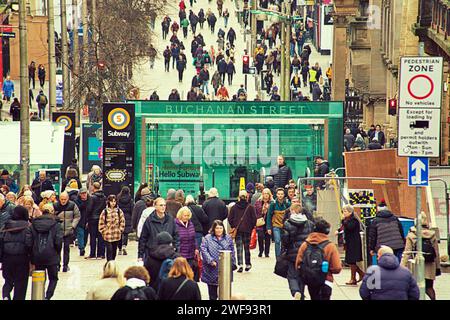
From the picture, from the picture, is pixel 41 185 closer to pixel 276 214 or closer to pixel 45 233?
pixel 276 214

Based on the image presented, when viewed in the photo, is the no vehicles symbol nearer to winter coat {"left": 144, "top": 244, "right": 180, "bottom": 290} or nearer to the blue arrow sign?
the blue arrow sign

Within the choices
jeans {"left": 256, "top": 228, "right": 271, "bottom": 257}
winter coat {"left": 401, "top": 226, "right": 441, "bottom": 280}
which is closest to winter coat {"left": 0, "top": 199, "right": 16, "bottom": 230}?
jeans {"left": 256, "top": 228, "right": 271, "bottom": 257}

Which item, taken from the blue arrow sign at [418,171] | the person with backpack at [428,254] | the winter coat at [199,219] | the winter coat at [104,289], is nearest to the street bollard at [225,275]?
the person with backpack at [428,254]

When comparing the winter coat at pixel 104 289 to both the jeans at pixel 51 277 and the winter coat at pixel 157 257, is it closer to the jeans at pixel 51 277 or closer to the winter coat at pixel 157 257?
the winter coat at pixel 157 257

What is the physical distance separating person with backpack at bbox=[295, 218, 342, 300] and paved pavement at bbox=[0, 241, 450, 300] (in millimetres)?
2545

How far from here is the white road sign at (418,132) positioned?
719 inches

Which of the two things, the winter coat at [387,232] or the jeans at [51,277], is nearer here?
the jeans at [51,277]

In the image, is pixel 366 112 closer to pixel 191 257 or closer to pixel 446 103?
pixel 446 103

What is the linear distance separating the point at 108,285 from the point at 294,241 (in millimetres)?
4895

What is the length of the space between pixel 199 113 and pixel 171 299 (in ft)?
61.6

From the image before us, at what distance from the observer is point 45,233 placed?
71.7 feet

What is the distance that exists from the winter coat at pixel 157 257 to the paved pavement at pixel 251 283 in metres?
2.53

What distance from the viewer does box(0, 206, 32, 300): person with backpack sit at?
2158 cm

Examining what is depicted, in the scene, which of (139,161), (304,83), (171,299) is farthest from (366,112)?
(171,299)
